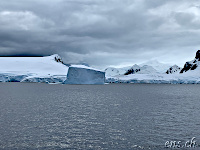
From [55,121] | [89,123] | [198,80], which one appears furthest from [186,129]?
[198,80]

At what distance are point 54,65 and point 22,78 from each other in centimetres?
3892

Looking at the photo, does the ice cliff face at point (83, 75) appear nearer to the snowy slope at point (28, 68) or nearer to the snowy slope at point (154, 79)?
the snowy slope at point (28, 68)

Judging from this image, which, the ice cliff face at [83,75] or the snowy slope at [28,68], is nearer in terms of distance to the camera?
the ice cliff face at [83,75]

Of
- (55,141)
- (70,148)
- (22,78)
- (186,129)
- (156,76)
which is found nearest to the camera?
(70,148)

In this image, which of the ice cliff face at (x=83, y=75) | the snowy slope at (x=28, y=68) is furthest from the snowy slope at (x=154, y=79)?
the ice cliff face at (x=83, y=75)

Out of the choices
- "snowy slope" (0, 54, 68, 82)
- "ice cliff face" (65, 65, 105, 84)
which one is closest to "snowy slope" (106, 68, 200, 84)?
"snowy slope" (0, 54, 68, 82)

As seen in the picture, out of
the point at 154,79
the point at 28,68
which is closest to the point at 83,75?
the point at 154,79

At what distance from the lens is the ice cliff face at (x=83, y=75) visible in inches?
3305

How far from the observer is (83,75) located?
86.4m

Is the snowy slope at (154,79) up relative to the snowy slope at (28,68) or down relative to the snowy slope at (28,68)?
down

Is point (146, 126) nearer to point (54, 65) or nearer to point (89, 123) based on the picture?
point (89, 123)

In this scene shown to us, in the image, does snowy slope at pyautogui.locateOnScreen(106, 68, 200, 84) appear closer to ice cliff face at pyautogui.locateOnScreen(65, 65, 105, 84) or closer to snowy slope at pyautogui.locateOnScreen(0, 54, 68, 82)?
snowy slope at pyautogui.locateOnScreen(0, 54, 68, 82)

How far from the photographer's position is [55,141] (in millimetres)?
12445

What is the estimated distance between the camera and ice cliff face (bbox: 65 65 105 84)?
83.9 meters
